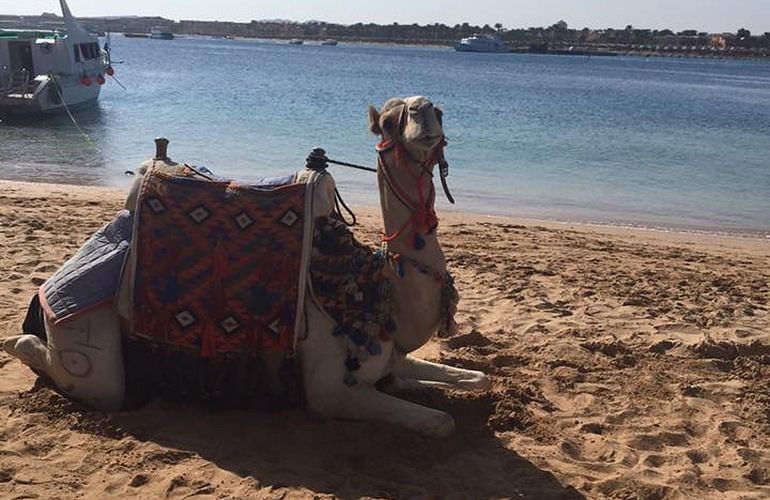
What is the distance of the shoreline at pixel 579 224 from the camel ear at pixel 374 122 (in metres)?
7.76

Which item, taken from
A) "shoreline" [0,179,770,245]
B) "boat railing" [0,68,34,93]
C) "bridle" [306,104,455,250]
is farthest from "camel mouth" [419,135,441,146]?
"boat railing" [0,68,34,93]

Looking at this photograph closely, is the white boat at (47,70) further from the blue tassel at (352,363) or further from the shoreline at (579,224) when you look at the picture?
the blue tassel at (352,363)

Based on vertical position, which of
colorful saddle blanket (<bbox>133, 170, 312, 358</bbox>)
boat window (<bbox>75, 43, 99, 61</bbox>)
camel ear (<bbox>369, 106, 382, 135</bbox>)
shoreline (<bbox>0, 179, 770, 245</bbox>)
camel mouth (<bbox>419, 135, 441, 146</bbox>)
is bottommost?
shoreline (<bbox>0, 179, 770, 245</bbox>)

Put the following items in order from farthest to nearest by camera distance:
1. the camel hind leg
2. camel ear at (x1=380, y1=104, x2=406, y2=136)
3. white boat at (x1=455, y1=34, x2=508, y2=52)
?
white boat at (x1=455, y1=34, x2=508, y2=52) < the camel hind leg < camel ear at (x1=380, y1=104, x2=406, y2=136)

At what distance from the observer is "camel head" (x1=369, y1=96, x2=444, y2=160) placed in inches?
147

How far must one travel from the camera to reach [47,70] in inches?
1053

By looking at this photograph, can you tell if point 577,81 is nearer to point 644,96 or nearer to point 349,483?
point 644,96

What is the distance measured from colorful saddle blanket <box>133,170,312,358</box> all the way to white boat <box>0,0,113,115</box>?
21499 millimetres

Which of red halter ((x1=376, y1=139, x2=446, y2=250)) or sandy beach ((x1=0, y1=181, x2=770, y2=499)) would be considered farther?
red halter ((x1=376, y1=139, x2=446, y2=250))

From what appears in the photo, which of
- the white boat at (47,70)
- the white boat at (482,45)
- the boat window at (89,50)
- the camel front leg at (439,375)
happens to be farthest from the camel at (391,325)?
the white boat at (482,45)

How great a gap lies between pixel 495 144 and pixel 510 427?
18.9 meters

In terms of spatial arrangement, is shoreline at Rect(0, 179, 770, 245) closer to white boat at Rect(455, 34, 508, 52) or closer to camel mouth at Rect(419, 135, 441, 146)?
camel mouth at Rect(419, 135, 441, 146)

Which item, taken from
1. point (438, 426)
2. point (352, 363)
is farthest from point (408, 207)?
point (438, 426)

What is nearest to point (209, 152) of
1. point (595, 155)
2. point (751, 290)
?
point (595, 155)
